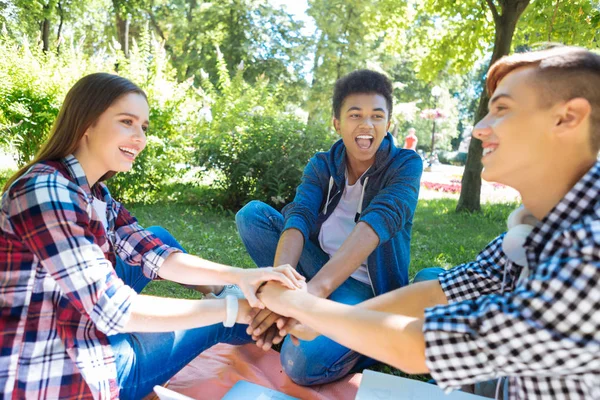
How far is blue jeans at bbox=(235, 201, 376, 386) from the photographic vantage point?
2.55 meters

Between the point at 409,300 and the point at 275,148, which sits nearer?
Answer: the point at 409,300

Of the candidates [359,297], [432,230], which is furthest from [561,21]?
[359,297]

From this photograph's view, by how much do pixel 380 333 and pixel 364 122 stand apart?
181cm

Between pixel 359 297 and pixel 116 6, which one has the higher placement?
pixel 116 6

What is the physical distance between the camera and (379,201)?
2.75 metres

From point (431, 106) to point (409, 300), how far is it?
32.4 meters

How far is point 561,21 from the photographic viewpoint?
752 centimetres

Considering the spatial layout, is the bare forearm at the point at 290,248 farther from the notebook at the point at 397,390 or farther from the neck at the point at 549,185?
the neck at the point at 549,185

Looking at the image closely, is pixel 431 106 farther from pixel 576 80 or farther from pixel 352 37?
pixel 576 80

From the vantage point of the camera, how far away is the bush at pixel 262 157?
738cm

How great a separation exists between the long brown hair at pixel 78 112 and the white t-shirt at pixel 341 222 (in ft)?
5.48

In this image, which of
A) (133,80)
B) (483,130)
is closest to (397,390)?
(483,130)

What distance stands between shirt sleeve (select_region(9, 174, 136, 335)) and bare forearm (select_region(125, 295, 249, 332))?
64mm

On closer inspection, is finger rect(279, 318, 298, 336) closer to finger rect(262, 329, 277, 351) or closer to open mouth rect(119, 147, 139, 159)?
finger rect(262, 329, 277, 351)
